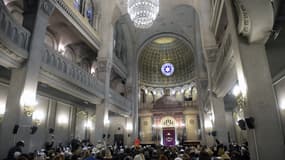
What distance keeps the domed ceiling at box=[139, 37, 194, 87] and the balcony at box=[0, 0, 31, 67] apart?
18.7 meters

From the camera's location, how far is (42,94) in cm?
1153

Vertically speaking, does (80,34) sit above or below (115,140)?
above

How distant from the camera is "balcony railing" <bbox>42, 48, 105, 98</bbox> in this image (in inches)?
332

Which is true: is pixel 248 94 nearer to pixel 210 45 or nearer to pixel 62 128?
pixel 210 45

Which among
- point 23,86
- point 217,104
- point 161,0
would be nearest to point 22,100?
point 23,86

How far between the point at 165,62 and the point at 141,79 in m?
4.60

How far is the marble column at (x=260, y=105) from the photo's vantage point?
4.74 m

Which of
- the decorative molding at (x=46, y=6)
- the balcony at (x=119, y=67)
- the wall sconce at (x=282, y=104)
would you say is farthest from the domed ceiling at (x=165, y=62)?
the wall sconce at (x=282, y=104)

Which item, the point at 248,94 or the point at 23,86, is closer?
the point at 248,94

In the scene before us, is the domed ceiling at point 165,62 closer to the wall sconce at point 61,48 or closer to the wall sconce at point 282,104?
the wall sconce at point 61,48

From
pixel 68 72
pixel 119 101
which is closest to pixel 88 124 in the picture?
pixel 119 101

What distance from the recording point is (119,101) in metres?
16.8

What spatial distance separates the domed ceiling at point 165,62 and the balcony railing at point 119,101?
709 centimetres

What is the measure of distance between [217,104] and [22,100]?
31.9 feet
